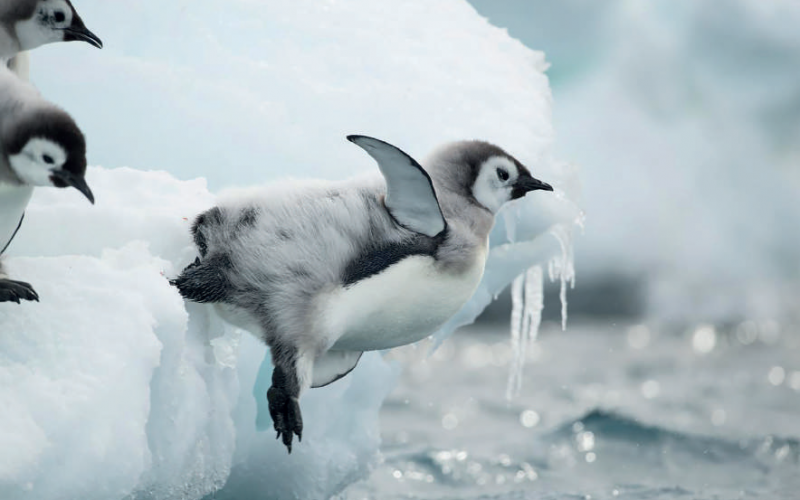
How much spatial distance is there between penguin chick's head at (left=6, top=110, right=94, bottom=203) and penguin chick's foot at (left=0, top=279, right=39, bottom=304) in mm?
215

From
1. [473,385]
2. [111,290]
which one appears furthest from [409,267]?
[473,385]

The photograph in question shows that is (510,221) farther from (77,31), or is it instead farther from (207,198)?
(77,31)

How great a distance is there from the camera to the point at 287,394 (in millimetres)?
2045

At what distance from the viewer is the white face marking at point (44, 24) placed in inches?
87.4

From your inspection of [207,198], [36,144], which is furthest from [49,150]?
[207,198]

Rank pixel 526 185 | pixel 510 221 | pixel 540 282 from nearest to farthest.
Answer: pixel 526 185 → pixel 510 221 → pixel 540 282

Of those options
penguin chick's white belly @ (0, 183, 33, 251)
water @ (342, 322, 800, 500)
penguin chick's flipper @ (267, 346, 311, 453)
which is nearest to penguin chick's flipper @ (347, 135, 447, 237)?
penguin chick's flipper @ (267, 346, 311, 453)

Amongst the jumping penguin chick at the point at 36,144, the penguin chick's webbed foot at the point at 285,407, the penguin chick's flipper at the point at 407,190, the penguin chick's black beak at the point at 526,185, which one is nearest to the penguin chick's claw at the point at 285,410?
the penguin chick's webbed foot at the point at 285,407

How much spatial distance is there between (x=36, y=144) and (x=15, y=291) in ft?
0.96

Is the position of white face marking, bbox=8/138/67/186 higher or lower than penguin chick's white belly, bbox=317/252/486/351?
higher

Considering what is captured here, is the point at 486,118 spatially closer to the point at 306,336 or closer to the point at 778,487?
the point at 306,336

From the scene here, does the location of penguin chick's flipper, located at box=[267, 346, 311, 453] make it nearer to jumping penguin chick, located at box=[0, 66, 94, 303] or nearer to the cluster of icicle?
jumping penguin chick, located at box=[0, 66, 94, 303]

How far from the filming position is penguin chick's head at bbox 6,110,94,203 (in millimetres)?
1750

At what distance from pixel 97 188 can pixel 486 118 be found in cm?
125
